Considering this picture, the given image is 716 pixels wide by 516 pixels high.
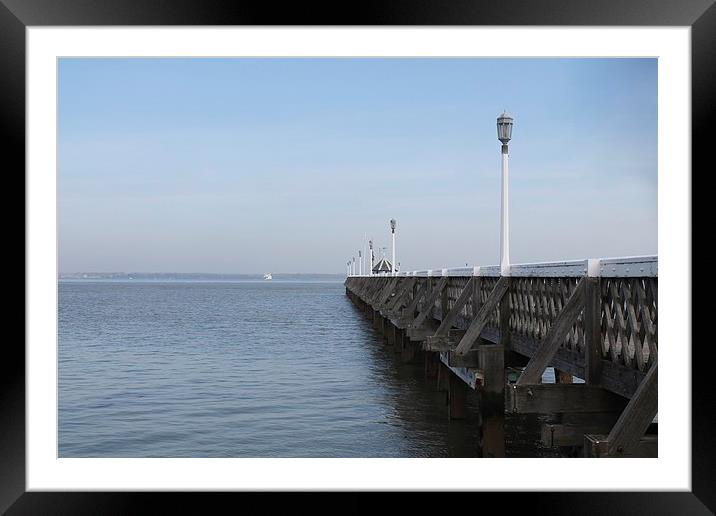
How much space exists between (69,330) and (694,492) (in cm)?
4397

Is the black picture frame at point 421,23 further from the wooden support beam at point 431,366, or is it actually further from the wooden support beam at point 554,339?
the wooden support beam at point 431,366

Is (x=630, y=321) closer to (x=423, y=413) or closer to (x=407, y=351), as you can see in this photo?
(x=423, y=413)

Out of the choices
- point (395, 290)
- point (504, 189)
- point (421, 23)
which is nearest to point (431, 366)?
point (504, 189)

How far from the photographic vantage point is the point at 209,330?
146 feet

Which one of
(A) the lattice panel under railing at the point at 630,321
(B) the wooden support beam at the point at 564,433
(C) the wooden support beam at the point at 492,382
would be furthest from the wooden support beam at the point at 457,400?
(B) the wooden support beam at the point at 564,433

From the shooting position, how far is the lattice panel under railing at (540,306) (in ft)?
27.4

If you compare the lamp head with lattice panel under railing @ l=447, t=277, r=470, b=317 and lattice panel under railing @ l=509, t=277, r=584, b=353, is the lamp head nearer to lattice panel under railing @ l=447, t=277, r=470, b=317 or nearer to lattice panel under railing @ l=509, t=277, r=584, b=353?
lattice panel under railing @ l=509, t=277, r=584, b=353

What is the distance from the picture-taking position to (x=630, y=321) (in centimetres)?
678

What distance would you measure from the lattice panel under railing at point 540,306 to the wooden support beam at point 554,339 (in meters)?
0.41

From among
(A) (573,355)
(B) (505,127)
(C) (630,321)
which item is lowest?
(A) (573,355)

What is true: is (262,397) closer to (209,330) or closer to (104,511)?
(104,511)

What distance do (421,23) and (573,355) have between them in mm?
4695

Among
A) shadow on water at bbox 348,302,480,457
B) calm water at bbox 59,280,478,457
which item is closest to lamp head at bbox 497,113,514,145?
shadow on water at bbox 348,302,480,457

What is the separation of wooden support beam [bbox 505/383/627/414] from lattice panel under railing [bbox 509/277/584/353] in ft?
2.13
